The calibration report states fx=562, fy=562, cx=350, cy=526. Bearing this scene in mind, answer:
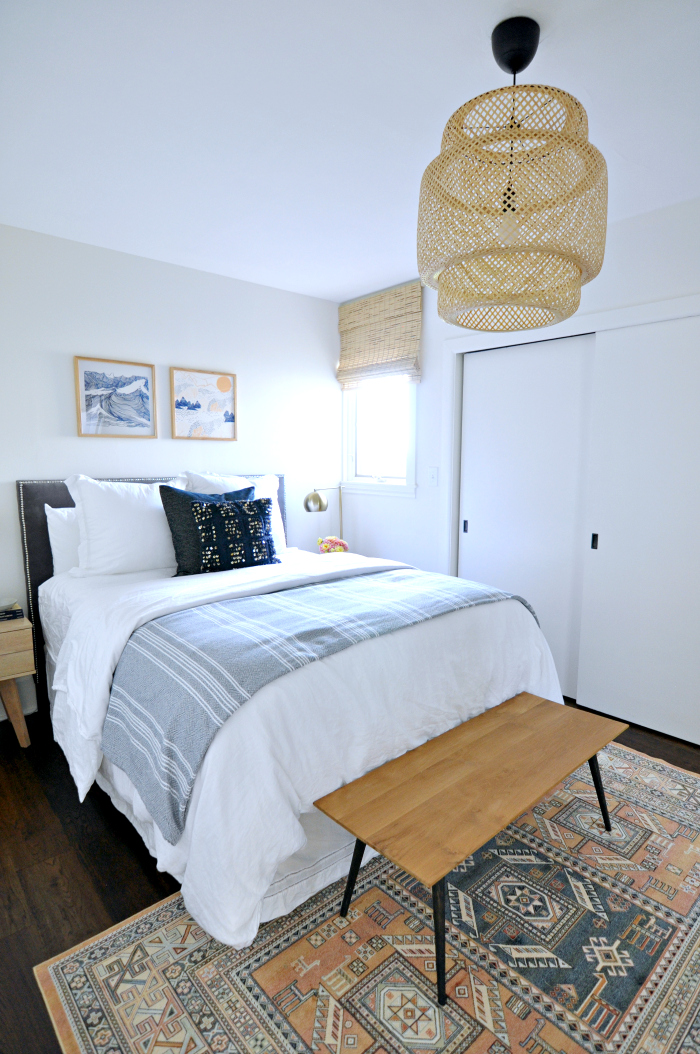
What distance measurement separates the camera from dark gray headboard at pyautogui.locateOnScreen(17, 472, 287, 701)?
2.88 meters

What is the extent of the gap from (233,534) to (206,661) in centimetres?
120

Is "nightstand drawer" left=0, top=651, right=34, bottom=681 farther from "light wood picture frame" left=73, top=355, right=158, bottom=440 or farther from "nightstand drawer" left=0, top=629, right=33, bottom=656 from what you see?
"light wood picture frame" left=73, top=355, right=158, bottom=440

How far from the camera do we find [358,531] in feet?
14.3

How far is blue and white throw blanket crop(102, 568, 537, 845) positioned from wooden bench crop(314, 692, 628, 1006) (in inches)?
15.5

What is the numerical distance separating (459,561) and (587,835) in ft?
6.26

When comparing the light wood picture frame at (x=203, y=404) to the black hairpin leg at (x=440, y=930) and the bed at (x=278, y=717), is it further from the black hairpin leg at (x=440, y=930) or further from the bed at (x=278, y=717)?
the black hairpin leg at (x=440, y=930)

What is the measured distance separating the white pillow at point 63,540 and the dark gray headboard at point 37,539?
3.1 inches

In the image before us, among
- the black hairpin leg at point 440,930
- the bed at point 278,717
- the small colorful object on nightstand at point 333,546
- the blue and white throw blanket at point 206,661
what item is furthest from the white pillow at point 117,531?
the black hairpin leg at point 440,930

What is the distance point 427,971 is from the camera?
4.85 ft

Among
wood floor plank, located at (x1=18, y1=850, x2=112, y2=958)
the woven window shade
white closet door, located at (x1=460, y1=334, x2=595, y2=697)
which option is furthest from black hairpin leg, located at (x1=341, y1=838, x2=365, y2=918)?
the woven window shade

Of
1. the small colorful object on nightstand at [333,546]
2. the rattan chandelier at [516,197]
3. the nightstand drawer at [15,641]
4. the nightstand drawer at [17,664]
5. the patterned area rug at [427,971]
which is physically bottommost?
the patterned area rug at [427,971]

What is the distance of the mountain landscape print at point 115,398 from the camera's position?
3.09 metres

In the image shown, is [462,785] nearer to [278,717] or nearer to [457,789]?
[457,789]

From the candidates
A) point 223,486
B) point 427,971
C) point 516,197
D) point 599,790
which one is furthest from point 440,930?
point 223,486
